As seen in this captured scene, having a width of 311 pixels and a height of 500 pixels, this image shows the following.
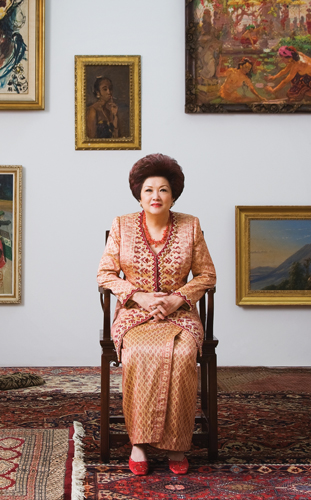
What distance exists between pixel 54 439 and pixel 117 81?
12.9 ft

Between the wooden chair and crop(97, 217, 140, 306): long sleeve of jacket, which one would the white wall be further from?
the wooden chair

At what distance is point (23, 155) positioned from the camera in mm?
6082

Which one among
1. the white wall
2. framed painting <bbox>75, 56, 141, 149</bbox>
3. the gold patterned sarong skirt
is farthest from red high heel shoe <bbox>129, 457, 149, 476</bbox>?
framed painting <bbox>75, 56, 141, 149</bbox>

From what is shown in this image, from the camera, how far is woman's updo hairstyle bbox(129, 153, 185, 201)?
141 inches

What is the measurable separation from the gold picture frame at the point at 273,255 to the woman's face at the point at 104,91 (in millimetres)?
1893

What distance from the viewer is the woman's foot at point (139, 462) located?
3.09 m

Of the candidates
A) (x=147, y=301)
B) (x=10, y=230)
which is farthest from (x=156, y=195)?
(x=10, y=230)

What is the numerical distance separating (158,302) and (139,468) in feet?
3.11

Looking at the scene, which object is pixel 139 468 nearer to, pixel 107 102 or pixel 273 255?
pixel 273 255

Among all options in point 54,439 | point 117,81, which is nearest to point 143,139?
point 117,81

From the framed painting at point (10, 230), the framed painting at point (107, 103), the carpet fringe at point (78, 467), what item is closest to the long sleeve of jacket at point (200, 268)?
the carpet fringe at point (78, 467)

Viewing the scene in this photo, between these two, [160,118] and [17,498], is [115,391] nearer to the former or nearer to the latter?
[17,498]

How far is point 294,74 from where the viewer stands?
20.0ft

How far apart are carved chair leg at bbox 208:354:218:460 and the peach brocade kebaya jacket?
0.67 feet
